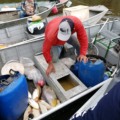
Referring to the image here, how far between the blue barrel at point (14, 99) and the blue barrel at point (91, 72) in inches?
46.6

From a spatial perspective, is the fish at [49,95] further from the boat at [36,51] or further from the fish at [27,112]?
the boat at [36,51]

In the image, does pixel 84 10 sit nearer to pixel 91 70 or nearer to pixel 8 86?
pixel 91 70

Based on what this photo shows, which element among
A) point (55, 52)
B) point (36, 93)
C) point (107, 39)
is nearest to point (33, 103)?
point (36, 93)

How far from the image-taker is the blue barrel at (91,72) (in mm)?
4016

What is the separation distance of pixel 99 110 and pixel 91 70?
2732 millimetres

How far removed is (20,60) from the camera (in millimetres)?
5090

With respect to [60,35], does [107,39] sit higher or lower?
lower

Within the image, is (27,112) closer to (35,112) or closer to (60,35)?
(35,112)

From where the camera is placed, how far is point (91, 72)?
404cm

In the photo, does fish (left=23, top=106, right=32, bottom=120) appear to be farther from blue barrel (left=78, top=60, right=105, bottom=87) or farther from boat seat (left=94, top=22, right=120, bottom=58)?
boat seat (left=94, top=22, right=120, bottom=58)

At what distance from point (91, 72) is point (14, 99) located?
1512mm

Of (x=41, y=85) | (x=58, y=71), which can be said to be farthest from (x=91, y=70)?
(x=41, y=85)

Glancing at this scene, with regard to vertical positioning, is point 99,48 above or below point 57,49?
below

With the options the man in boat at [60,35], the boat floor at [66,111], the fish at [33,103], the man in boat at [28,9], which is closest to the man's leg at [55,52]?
the man in boat at [60,35]
